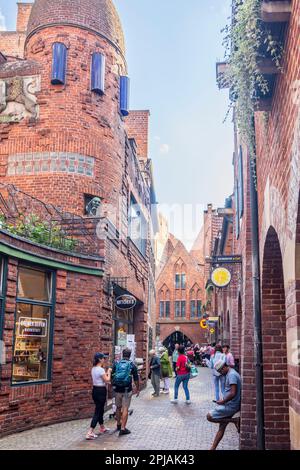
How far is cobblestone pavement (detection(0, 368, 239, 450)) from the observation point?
28.3ft

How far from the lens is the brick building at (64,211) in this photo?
10.4 meters

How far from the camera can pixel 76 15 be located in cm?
1591

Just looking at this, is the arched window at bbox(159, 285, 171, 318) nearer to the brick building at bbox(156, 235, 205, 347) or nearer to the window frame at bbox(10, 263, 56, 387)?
the brick building at bbox(156, 235, 205, 347)

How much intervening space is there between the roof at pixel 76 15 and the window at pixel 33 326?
8888 millimetres

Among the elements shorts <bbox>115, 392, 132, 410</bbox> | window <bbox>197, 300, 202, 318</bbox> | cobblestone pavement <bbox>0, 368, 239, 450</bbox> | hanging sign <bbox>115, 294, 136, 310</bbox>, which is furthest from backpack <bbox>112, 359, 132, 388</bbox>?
window <bbox>197, 300, 202, 318</bbox>

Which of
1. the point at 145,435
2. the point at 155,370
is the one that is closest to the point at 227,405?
the point at 145,435

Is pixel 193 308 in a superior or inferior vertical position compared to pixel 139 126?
inferior

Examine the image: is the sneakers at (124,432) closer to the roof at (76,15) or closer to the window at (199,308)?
the roof at (76,15)

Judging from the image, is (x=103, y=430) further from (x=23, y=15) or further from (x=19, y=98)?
(x=23, y=15)

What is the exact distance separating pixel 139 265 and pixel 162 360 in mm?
4105

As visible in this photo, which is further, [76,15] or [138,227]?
[138,227]

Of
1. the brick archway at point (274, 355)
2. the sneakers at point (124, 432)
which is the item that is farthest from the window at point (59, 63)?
the brick archway at point (274, 355)

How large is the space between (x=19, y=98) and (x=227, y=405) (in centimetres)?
1179

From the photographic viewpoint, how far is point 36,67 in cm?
1573
